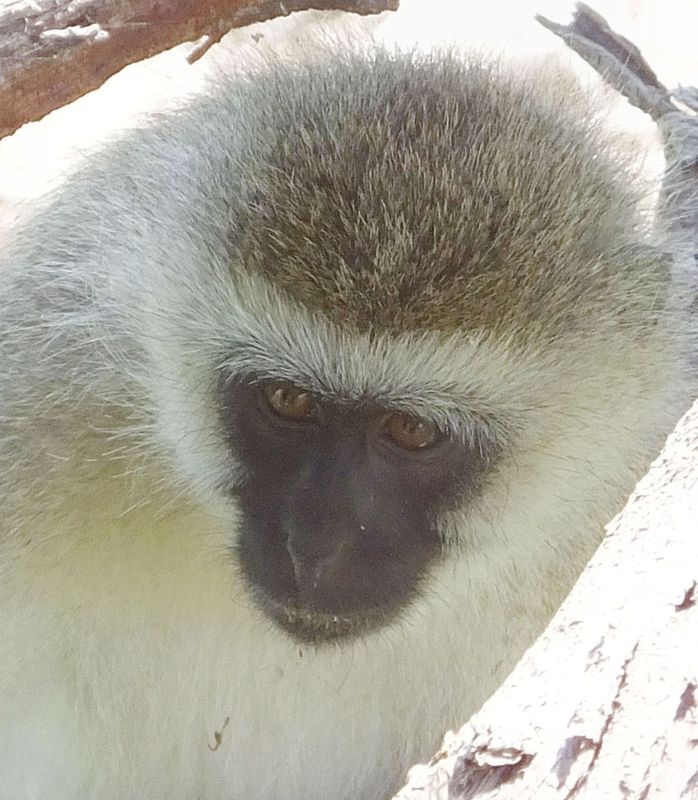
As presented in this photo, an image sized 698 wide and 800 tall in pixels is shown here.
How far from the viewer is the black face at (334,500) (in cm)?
212

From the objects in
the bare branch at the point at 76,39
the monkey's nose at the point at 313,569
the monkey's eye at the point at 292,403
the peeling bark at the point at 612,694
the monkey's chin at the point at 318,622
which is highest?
the peeling bark at the point at 612,694

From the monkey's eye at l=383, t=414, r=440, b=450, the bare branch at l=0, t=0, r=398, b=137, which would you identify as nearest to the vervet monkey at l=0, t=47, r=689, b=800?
the monkey's eye at l=383, t=414, r=440, b=450

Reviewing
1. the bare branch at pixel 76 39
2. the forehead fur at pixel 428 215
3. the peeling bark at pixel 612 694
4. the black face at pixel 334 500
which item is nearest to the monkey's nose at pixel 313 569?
the black face at pixel 334 500

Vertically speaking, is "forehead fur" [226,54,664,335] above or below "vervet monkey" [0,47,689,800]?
above

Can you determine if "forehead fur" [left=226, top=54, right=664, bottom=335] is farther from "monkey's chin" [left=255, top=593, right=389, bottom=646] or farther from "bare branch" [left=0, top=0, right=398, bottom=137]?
"monkey's chin" [left=255, top=593, right=389, bottom=646]

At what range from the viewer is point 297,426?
224 centimetres

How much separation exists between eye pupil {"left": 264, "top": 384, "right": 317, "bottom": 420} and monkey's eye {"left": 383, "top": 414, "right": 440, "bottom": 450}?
0.46ft

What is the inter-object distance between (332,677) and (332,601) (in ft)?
2.01

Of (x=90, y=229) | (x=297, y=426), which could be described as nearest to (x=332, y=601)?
→ (x=297, y=426)

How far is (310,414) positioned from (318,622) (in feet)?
1.24

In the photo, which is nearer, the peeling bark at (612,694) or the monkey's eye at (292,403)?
the peeling bark at (612,694)

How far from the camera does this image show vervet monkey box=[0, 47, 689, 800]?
217cm

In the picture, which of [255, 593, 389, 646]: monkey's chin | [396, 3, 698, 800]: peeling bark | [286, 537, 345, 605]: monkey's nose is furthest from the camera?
[255, 593, 389, 646]: monkey's chin

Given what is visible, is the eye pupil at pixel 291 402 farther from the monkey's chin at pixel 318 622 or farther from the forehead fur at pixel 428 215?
the monkey's chin at pixel 318 622
